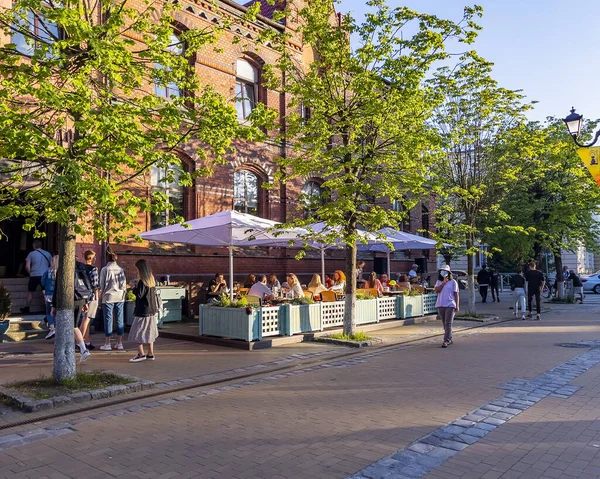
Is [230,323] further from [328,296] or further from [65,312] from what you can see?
[65,312]

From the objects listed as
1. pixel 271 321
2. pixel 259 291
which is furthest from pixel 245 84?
pixel 271 321

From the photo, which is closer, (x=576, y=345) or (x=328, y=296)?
(x=576, y=345)

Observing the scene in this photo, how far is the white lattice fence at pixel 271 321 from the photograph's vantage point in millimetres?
11293

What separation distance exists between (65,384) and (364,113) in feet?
24.7

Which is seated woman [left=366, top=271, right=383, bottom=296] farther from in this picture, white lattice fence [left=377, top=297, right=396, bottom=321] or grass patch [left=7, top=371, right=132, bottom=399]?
grass patch [left=7, top=371, right=132, bottom=399]

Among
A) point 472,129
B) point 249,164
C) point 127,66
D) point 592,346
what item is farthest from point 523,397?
point 249,164

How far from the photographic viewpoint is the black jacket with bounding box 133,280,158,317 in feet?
29.2

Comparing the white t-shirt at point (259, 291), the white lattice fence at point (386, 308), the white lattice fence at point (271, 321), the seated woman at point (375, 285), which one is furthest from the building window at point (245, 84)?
the white lattice fence at point (271, 321)

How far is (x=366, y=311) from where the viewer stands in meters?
14.2

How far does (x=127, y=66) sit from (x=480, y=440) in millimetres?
6050

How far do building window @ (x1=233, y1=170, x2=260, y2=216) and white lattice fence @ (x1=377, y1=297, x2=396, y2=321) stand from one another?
5.94m

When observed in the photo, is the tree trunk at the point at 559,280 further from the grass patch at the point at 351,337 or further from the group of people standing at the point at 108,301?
the group of people standing at the point at 108,301

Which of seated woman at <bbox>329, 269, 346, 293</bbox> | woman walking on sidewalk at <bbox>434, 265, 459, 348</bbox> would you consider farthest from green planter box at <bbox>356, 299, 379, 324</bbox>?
woman walking on sidewalk at <bbox>434, 265, 459, 348</bbox>

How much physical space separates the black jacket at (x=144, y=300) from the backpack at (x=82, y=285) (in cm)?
114
